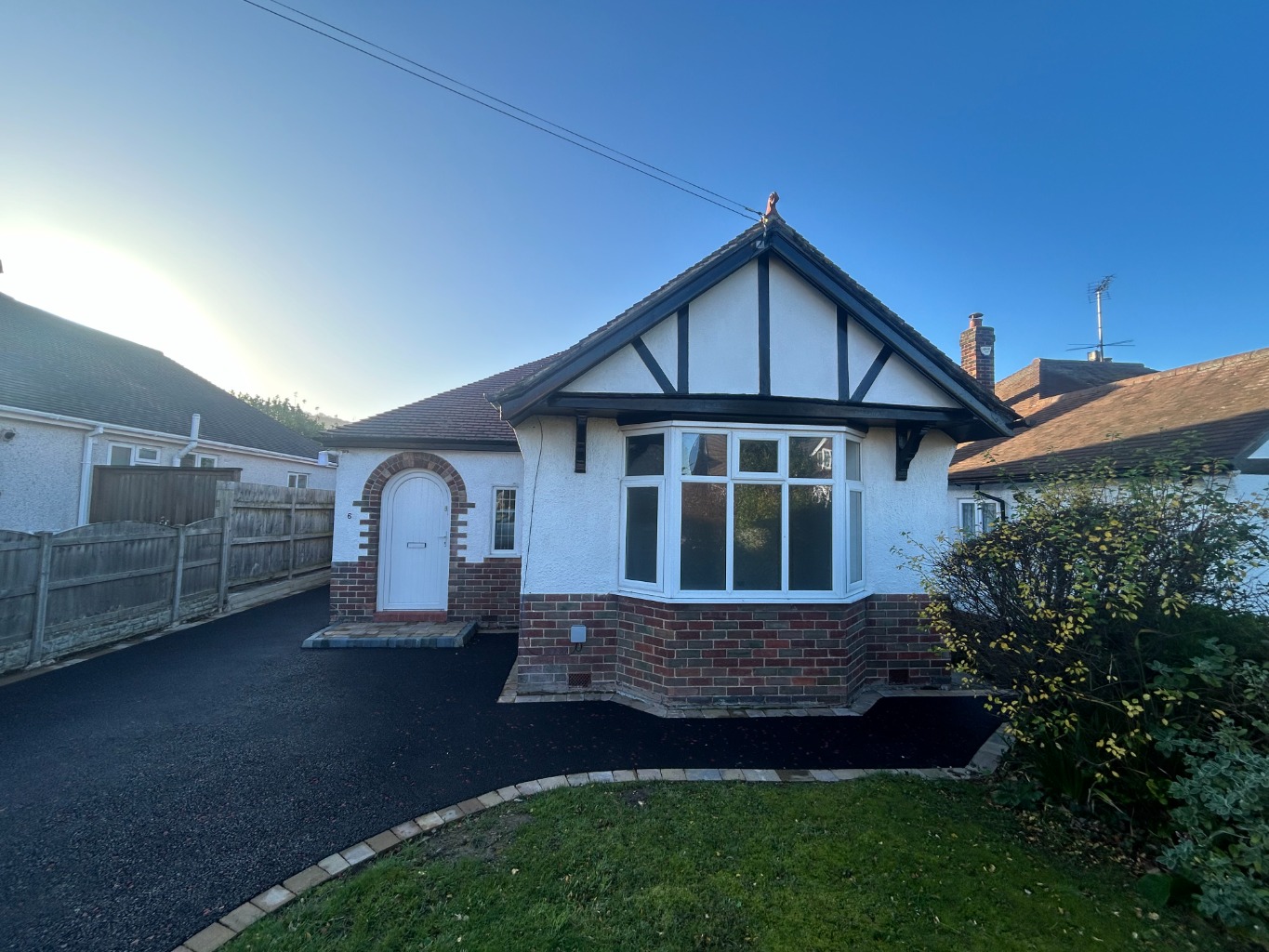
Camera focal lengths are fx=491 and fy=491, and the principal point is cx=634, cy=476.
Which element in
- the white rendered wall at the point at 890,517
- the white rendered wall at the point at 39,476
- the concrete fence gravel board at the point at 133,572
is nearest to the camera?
the concrete fence gravel board at the point at 133,572

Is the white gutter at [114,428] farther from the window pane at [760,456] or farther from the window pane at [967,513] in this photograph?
the window pane at [967,513]

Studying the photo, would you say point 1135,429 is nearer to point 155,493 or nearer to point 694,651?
point 694,651

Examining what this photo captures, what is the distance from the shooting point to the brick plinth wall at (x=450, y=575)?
30.5ft

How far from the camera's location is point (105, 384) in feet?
46.9

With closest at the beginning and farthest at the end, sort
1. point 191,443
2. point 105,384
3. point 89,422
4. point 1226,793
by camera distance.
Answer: point 1226,793 → point 89,422 → point 105,384 → point 191,443

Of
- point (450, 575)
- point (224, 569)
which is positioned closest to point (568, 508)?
point (450, 575)

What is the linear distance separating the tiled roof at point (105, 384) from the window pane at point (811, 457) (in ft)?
53.1

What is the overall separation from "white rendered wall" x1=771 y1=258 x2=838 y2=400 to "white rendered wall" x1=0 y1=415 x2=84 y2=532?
15949mm

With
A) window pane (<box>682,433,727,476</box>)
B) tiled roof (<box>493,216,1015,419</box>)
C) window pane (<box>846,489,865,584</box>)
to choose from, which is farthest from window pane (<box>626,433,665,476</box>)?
window pane (<box>846,489,865,584</box>)

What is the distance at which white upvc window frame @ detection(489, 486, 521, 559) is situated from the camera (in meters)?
9.65

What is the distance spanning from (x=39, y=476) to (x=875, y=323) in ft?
57.2

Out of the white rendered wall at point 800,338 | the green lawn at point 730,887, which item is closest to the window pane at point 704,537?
the white rendered wall at point 800,338

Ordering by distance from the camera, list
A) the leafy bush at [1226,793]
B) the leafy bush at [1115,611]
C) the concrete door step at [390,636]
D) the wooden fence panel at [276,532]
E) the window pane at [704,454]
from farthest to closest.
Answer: the wooden fence panel at [276,532] < the concrete door step at [390,636] < the window pane at [704,454] < the leafy bush at [1115,611] < the leafy bush at [1226,793]

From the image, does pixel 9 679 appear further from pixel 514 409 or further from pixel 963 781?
pixel 963 781
